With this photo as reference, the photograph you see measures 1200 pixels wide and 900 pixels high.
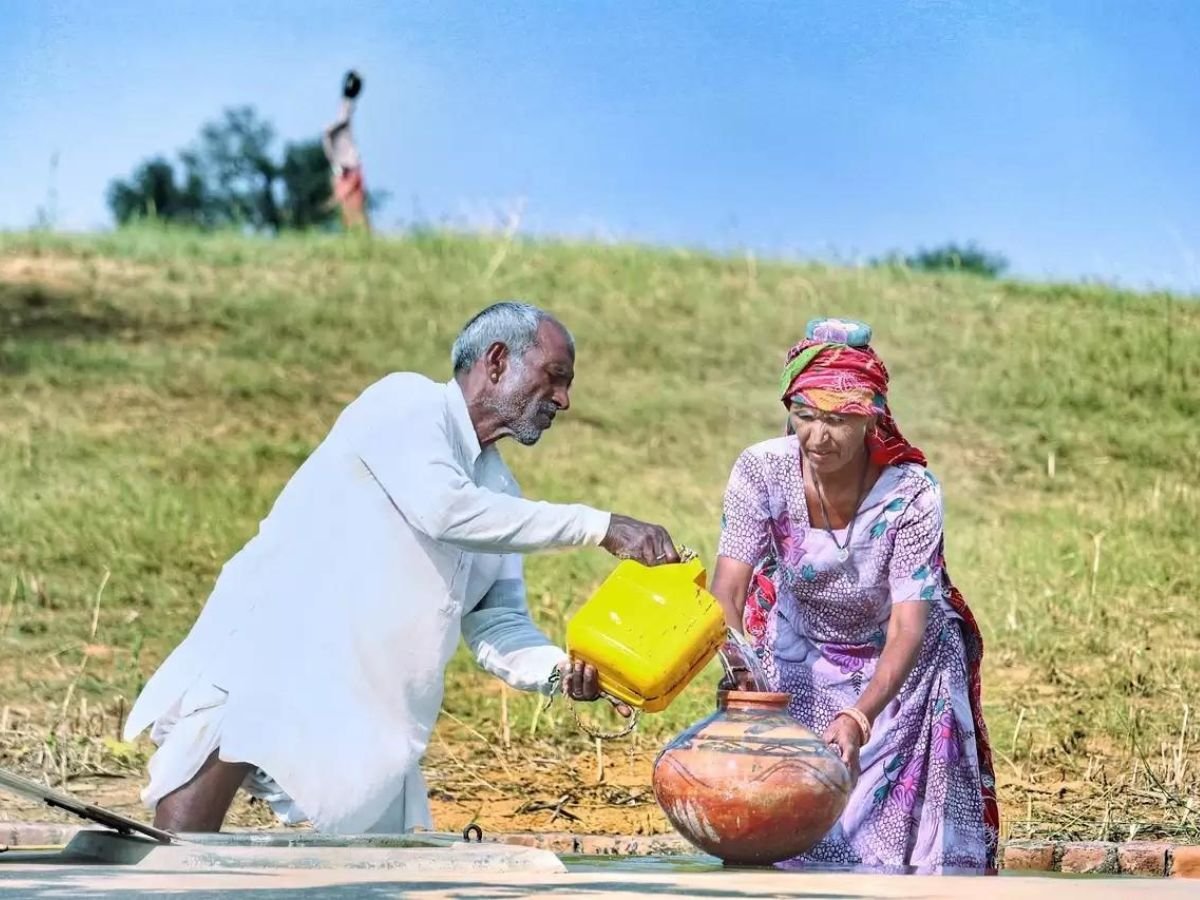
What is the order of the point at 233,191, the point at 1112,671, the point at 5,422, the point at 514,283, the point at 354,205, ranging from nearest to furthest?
the point at 1112,671
the point at 5,422
the point at 514,283
the point at 354,205
the point at 233,191

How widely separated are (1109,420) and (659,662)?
32.7 feet

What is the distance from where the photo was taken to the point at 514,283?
16.0 meters

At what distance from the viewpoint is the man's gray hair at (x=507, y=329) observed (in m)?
5.23

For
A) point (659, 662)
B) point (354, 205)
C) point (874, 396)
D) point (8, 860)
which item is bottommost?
point (8, 860)

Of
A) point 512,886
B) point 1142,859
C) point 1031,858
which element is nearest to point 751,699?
point 512,886

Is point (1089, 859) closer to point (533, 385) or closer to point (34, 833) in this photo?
point (533, 385)

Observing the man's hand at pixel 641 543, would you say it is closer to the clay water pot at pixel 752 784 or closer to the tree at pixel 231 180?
the clay water pot at pixel 752 784

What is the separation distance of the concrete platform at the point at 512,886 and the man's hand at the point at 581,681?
0.57 m

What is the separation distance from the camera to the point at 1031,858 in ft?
20.0

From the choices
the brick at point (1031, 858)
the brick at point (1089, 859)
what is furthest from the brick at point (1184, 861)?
the brick at point (1031, 858)

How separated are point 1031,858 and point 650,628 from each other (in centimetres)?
177

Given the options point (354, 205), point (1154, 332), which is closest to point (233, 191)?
point (354, 205)

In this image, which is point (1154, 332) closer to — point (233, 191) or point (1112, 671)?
point (1112, 671)

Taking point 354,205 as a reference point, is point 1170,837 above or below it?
below
